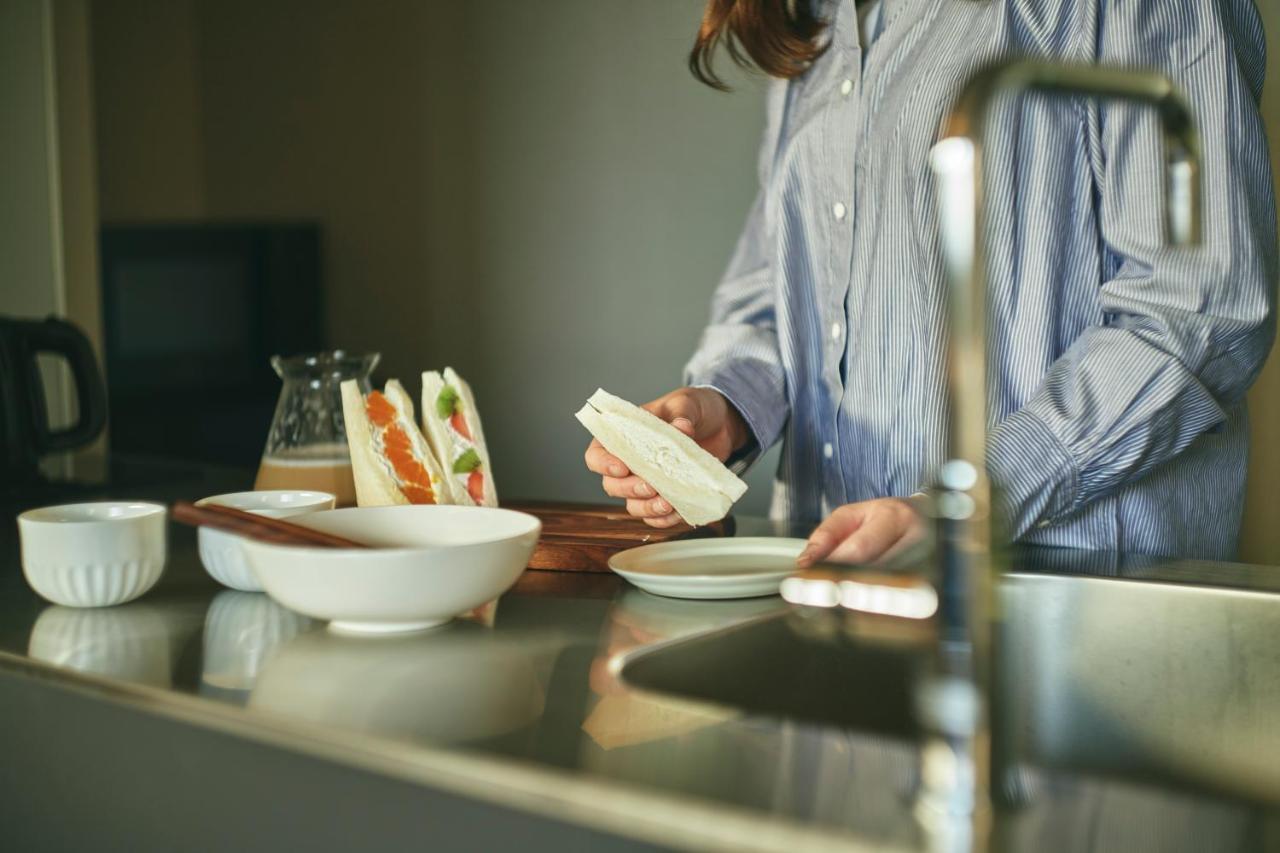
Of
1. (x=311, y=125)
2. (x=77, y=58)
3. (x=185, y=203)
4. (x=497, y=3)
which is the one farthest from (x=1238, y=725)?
(x=185, y=203)

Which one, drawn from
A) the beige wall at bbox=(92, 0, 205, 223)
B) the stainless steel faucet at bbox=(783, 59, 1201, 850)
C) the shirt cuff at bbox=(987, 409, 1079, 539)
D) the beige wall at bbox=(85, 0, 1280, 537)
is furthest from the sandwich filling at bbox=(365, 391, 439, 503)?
the beige wall at bbox=(92, 0, 205, 223)

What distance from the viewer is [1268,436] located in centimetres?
222

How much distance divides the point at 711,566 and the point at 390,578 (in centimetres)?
34

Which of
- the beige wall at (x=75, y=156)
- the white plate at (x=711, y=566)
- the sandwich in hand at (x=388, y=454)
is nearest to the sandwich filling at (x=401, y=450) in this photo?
the sandwich in hand at (x=388, y=454)

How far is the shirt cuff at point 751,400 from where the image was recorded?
1550 mm

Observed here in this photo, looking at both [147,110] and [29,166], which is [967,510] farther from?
[147,110]

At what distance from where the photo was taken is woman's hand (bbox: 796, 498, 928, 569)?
98cm

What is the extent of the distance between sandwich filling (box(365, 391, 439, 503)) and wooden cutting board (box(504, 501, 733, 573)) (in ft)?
0.40

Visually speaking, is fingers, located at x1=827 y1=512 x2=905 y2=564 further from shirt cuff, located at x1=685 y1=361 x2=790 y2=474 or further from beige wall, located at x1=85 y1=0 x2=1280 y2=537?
beige wall, located at x1=85 y1=0 x2=1280 y2=537

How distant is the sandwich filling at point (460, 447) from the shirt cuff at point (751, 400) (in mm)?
396

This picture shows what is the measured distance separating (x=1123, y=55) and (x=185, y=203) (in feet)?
11.1

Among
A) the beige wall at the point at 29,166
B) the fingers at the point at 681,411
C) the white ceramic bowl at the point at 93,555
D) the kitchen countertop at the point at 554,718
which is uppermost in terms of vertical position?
the beige wall at the point at 29,166

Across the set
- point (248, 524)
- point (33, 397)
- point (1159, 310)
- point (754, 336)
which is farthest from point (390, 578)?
point (33, 397)

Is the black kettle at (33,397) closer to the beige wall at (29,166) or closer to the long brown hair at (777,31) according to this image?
the beige wall at (29,166)
